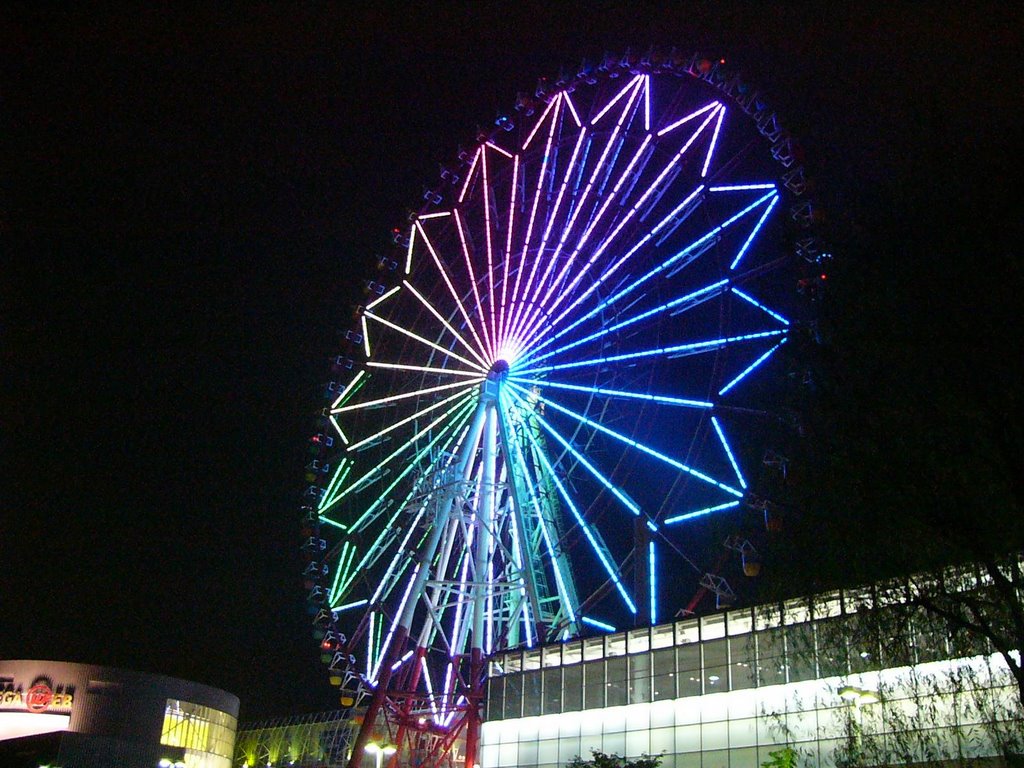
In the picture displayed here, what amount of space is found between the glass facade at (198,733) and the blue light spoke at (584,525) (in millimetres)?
37721

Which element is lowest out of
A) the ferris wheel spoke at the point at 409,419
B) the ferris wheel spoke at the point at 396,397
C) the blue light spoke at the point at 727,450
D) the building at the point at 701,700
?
the building at the point at 701,700

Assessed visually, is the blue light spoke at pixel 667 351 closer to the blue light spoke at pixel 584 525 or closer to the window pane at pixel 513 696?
the blue light spoke at pixel 584 525

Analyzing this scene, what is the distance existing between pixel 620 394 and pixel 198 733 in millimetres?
43056

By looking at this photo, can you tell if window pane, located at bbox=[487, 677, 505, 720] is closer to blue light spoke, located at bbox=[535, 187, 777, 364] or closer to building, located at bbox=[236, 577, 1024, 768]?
building, located at bbox=[236, 577, 1024, 768]

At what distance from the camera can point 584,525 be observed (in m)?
30.9

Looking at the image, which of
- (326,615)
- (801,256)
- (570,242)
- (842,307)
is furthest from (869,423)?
(326,615)

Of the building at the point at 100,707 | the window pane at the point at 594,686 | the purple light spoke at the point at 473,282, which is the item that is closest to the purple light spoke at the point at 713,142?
the purple light spoke at the point at 473,282

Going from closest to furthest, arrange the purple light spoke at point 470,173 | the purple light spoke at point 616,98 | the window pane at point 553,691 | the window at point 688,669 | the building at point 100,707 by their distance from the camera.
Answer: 1. the window at point 688,669
2. the window pane at point 553,691
3. the purple light spoke at point 616,98
4. the purple light spoke at point 470,173
5. the building at point 100,707

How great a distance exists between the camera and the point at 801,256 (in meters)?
27.6

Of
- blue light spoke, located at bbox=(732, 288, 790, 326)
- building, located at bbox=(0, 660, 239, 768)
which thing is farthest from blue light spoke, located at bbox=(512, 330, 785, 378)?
building, located at bbox=(0, 660, 239, 768)

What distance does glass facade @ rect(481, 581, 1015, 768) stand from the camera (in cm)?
2539

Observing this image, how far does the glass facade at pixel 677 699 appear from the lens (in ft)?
83.3

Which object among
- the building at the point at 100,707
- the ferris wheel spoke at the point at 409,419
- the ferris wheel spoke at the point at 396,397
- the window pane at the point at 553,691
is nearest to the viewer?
the window pane at the point at 553,691

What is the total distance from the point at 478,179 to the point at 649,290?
899 centimetres
